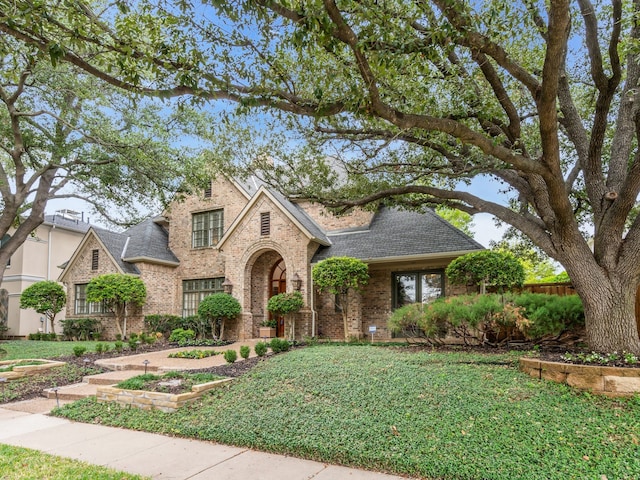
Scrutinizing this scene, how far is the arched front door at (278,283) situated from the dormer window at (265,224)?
1692mm

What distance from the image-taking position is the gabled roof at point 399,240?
46.1 feet

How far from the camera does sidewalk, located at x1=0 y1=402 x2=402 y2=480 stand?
4367mm

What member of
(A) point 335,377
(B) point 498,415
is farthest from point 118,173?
(B) point 498,415

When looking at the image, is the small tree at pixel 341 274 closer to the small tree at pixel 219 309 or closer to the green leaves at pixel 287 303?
the green leaves at pixel 287 303

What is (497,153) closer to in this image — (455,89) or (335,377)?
(455,89)

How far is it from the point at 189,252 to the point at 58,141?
305 inches

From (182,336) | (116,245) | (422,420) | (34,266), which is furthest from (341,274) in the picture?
(34,266)

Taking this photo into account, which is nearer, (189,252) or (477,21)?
(477,21)

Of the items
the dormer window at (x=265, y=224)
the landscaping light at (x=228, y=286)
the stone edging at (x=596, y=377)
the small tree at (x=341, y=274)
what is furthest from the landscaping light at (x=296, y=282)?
the stone edging at (x=596, y=377)

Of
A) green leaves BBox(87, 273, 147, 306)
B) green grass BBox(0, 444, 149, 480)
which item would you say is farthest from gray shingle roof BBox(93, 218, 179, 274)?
green grass BBox(0, 444, 149, 480)

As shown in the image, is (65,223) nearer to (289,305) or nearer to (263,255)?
(263,255)

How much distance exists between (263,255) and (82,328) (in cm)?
911

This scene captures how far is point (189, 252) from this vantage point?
19891mm

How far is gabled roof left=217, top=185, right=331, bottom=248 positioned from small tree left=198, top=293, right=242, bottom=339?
237 centimetres
